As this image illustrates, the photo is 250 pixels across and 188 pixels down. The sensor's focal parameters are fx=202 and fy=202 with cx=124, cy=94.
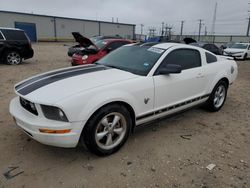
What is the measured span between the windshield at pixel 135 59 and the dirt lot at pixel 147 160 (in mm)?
1105

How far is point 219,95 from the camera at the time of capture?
446 centimetres

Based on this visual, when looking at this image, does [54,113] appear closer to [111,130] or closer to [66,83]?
[66,83]

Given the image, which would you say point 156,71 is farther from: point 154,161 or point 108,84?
point 154,161

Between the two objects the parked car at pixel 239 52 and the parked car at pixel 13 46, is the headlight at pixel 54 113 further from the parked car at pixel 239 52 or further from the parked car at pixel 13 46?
the parked car at pixel 239 52

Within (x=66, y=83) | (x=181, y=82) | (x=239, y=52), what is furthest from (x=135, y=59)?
(x=239, y=52)

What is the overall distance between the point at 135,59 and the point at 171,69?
0.65 m

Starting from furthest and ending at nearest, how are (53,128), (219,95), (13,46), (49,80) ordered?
(13,46), (219,95), (49,80), (53,128)

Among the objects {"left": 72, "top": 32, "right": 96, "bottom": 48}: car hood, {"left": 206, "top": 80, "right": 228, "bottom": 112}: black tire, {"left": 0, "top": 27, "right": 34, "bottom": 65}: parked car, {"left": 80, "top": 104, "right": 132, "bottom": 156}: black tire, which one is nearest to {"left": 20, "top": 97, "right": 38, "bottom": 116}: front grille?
{"left": 80, "top": 104, "right": 132, "bottom": 156}: black tire

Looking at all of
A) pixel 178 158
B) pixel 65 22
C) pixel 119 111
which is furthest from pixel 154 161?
pixel 65 22

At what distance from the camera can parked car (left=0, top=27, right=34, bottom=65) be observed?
9234 mm

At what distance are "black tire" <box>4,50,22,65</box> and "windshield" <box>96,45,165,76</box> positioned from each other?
7.72 meters

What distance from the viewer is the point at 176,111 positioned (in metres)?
3.48

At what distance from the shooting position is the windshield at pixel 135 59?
3112mm

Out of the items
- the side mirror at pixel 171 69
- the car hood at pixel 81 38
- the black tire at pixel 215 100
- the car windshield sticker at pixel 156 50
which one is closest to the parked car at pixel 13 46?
the car hood at pixel 81 38
